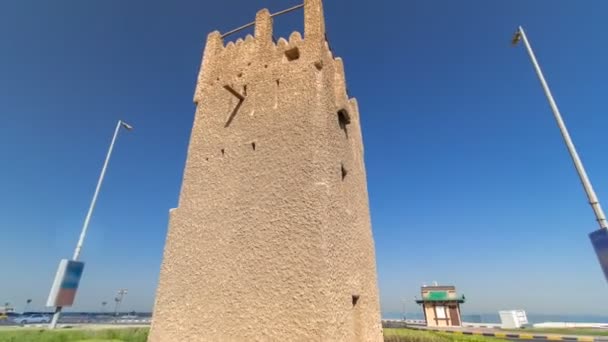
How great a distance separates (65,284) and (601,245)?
45.6 feet

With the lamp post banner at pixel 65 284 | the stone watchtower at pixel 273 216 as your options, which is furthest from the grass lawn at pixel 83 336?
the stone watchtower at pixel 273 216

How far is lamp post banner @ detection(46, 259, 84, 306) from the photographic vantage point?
930 centimetres

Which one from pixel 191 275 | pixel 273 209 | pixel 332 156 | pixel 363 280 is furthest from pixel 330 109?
pixel 191 275

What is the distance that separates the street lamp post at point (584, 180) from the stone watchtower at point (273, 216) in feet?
12.3

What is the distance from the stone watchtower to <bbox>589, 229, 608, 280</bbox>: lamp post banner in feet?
12.2

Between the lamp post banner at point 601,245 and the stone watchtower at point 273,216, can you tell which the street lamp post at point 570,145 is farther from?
the stone watchtower at point 273,216

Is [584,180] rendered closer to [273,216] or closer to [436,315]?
[273,216]

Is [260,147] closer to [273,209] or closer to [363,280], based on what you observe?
[273,209]

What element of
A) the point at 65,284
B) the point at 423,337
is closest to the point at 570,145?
the point at 423,337

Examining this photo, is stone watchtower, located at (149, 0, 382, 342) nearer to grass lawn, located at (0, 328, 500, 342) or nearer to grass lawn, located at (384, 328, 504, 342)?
grass lawn, located at (384, 328, 504, 342)

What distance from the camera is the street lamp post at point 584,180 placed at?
435 centimetres

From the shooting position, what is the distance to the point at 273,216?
4793 millimetres

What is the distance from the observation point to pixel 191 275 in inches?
203

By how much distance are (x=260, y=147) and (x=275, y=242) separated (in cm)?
193
